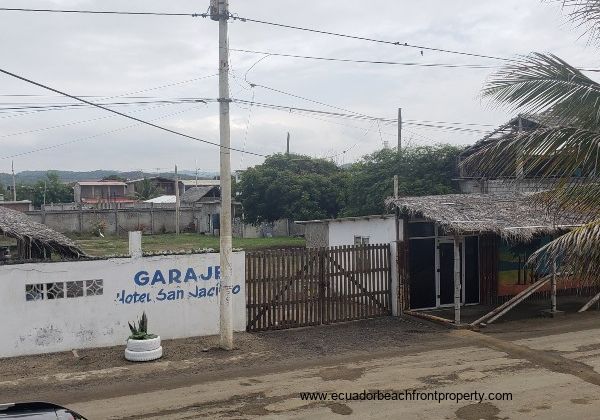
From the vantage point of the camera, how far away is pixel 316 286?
573 inches

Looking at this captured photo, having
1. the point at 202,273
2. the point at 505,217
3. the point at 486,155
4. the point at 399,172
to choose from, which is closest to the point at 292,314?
the point at 202,273

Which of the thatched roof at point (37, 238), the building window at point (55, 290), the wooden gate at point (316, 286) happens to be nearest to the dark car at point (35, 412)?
the building window at point (55, 290)

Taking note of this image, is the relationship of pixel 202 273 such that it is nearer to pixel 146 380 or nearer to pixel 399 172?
pixel 146 380

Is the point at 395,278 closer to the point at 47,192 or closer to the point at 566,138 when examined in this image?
the point at 566,138

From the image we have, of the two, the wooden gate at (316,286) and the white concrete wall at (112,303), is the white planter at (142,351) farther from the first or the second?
the wooden gate at (316,286)

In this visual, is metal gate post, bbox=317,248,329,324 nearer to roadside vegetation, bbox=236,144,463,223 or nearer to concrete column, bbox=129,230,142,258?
concrete column, bbox=129,230,142,258

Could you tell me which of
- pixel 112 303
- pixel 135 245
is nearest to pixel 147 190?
pixel 135 245

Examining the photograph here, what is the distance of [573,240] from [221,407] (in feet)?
18.0

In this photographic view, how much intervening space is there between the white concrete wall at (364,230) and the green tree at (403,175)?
11416mm

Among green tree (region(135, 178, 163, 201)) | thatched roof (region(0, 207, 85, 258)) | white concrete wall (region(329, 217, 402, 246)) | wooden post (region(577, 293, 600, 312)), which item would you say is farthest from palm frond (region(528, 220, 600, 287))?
green tree (region(135, 178, 163, 201))

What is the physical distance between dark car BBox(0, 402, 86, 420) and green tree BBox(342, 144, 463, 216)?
2590 cm

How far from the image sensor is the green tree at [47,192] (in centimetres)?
7412

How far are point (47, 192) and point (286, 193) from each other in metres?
45.1

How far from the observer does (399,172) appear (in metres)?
32.4
